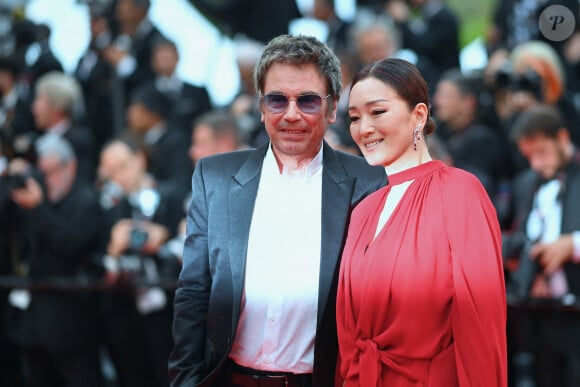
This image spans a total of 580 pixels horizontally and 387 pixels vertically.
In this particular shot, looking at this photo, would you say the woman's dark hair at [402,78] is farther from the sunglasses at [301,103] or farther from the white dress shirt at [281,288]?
the white dress shirt at [281,288]

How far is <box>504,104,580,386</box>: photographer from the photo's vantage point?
17.5ft

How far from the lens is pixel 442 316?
9.48 feet

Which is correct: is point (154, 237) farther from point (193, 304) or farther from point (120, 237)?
point (193, 304)

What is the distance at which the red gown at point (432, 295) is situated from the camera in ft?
9.30

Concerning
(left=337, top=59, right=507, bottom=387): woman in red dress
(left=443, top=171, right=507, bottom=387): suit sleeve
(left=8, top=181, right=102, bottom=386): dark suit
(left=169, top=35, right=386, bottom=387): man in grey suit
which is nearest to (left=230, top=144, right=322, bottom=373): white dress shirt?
(left=169, top=35, right=386, bottom=387): man in grey suit

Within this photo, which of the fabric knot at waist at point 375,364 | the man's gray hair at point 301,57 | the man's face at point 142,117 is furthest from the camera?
the man's face at point 142,117

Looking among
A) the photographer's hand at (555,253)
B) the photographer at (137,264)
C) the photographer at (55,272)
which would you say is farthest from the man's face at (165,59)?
the photographer's hand at (555,253)

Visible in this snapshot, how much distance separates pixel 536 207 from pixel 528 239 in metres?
0.21

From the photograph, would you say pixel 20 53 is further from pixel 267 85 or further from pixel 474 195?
pixel 474 195

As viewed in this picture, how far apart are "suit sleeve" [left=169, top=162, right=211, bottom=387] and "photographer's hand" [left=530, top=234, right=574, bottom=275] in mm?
2514

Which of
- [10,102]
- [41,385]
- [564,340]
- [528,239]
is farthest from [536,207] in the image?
[10,102]

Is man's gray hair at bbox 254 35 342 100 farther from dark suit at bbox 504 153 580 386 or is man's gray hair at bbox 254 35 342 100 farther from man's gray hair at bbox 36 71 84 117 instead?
man's gray hair at bbox 36 71 84 117

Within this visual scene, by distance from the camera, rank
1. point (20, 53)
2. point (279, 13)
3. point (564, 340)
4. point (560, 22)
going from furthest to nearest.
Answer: point (20, 53), point (279, 13), point (564, 340), point (560, 22)

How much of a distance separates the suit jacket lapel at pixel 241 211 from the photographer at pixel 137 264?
2769mm
